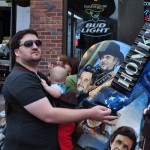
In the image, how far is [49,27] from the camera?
7.60m

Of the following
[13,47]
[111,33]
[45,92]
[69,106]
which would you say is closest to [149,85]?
[69,106]

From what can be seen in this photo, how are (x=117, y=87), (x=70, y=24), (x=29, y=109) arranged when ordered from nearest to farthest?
(x=117, y=87), (x=29, y=109), (x=70, y=24)

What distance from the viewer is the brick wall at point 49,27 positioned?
755 centimetres

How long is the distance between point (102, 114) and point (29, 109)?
0.59m

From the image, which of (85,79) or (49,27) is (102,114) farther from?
(49,27)

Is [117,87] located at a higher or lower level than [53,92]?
higher

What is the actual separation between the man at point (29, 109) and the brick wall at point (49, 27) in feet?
15.7

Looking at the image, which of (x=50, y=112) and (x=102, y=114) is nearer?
(x=102, y=114)

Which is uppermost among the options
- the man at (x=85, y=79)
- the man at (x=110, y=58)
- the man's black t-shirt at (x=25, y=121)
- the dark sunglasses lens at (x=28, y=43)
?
the dark sunglasses lens at (x=28, y=43)

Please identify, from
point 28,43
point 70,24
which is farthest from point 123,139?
point 70,24

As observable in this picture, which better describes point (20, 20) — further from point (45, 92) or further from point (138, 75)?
point (138, 75)

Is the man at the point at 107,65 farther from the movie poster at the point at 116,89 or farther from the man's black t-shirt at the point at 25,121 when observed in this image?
the man's black t-shirt at the point at 25,121

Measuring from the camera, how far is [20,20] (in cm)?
925

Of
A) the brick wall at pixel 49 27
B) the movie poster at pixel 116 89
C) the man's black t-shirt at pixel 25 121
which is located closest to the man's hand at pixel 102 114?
the movie poster at pixel 116 89
